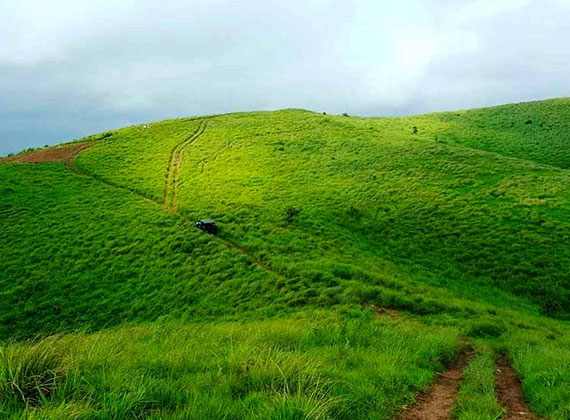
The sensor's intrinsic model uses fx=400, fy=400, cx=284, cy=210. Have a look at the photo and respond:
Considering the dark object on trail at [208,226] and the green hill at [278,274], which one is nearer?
the green hill at [278,274]

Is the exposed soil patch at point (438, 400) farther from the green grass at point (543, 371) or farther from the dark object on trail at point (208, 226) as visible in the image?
the dark object on trail at point (208, 226)

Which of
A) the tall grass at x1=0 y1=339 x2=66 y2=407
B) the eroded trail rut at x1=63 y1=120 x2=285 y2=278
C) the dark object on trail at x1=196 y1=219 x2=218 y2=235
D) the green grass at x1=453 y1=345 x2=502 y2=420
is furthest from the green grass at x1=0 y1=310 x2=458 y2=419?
the dark object on trail at x1=196 y1=219 x2=218 y2=235

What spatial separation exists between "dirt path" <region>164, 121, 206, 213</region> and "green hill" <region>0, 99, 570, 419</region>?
409 mm

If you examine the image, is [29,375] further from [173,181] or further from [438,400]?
[173,181]

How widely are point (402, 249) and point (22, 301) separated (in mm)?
26547

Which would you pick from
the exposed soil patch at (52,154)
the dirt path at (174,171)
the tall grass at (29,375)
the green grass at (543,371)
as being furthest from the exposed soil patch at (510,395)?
the exposed soil patch at (52,154)

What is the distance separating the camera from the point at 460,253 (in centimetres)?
3048

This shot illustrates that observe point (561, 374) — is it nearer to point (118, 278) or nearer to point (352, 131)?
point (118, 278)

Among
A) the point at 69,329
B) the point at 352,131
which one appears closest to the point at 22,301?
the point at 69,329

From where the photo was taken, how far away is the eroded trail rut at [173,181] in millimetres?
29288

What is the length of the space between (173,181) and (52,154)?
22.6 meters

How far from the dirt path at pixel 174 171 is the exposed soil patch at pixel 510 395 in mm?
33150

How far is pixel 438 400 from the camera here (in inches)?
330

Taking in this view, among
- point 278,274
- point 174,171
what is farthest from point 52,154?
point 278,274
